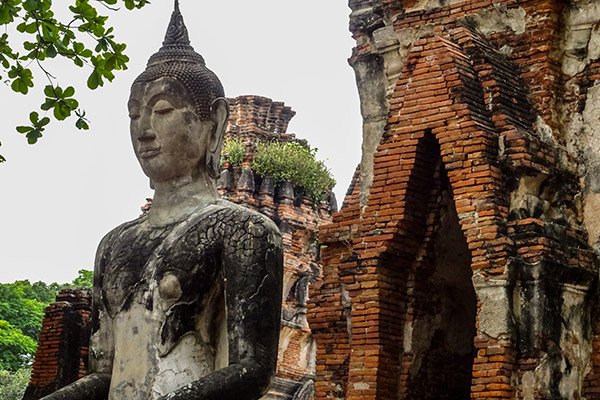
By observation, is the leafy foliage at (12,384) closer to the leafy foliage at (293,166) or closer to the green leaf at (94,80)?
the leafy foliage at (293,166)

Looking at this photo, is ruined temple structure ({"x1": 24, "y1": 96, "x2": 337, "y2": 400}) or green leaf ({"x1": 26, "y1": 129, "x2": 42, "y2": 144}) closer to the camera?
green leaf ({"x1": 26, "y1": 129, "x2": 42, "y2": 144})

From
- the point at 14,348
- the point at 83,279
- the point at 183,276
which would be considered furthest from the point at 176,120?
the point at 83,279

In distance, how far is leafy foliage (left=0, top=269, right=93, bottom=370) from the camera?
3138 cm

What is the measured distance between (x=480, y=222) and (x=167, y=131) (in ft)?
18.4

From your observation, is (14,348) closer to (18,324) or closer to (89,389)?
(18,324)

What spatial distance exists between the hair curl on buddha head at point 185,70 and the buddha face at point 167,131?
0.04 meters

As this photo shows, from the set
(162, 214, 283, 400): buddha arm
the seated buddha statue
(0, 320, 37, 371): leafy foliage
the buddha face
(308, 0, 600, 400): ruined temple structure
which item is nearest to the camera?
(162, 214, 283, 400): buddha arm

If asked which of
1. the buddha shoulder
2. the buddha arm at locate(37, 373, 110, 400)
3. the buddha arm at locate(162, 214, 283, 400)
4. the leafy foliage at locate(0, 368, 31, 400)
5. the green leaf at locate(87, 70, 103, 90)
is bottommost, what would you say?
the buddha arm at locate(37, 373, 110, 400)

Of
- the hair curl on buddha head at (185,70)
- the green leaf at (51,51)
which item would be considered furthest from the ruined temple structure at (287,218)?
the hair curl on buddha head at (185,70)

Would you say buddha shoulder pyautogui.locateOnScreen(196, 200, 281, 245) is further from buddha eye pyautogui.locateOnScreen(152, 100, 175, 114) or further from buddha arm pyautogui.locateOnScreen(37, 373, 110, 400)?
buddha arm pyautogui.locateOnScreen(37, 373, 110, 400)

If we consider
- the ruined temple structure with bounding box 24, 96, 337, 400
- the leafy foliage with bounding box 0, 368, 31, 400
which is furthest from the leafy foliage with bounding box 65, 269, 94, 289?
the ruined temple structure with bounding box 24, 96, 337, 400

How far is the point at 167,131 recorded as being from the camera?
5.74 m

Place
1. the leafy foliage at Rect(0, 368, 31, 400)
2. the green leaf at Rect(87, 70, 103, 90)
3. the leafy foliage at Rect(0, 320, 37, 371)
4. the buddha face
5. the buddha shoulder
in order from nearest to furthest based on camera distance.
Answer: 1. the buddha shoulder
2. the buddha face
3. the green leaf at Rect(87, 70, 103, 90)
4. the leafy foliage at Rect(0, 368, 31, 400)
5. the leafy foliage at Rect(0, 320, 37, 371)

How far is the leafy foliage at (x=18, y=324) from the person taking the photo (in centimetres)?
3138
